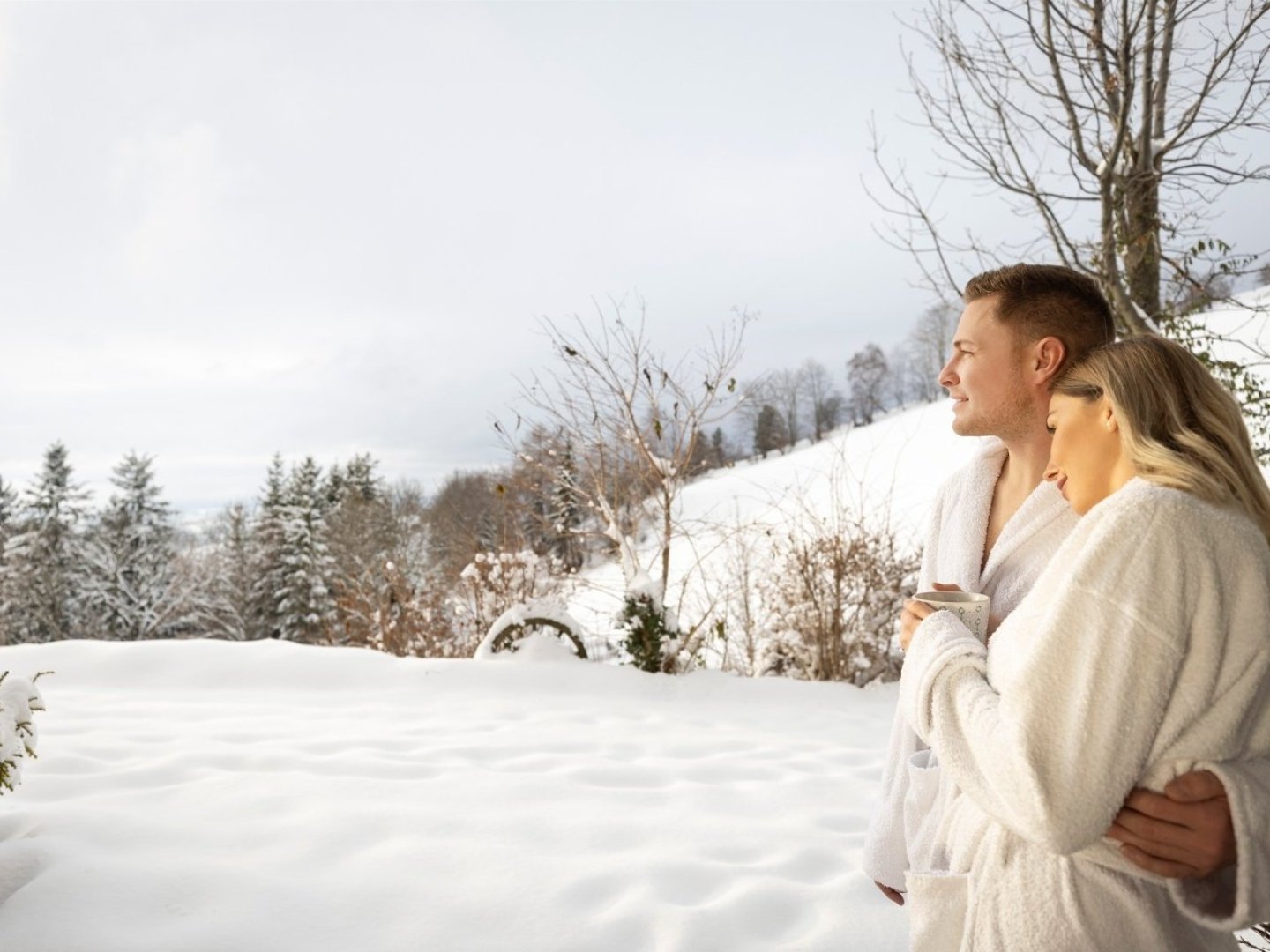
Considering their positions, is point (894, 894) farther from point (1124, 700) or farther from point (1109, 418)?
point (1109, 418)

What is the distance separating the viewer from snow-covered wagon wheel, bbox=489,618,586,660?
5.41 m

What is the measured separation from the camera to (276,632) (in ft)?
80.1

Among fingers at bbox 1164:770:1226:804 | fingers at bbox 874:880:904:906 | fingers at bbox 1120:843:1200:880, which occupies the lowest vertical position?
fingers at bbox 874:880:904:906

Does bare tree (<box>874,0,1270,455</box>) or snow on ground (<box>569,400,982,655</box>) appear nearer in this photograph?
bare tree (<box>874,0,1270,455</box>)

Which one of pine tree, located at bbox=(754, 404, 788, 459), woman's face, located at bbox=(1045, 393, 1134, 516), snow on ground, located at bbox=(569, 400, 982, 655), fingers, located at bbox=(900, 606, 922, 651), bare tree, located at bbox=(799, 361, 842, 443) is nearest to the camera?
woman's face, located at bbox=(1045, 393, 1134, 516)

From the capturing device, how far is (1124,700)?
2.53 feet

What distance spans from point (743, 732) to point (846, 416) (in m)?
51.0

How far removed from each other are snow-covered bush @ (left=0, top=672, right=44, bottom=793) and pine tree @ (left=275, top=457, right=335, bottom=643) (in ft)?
76.2

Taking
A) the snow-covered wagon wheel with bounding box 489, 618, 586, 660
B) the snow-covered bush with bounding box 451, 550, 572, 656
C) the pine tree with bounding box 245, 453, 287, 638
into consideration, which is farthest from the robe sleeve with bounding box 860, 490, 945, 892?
the pine tree with bounding box 245, 453, 287, 638

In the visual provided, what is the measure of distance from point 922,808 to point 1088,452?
778 mm

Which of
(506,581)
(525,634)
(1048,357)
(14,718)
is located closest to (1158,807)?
(1048,357)

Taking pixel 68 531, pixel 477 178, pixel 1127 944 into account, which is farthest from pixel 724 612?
pixel 68 531

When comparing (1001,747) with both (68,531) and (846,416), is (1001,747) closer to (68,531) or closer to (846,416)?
(68,531)

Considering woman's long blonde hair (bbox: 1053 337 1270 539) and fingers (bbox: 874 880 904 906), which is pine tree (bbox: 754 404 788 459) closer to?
fingers (bbox: 874 880 904 906)
